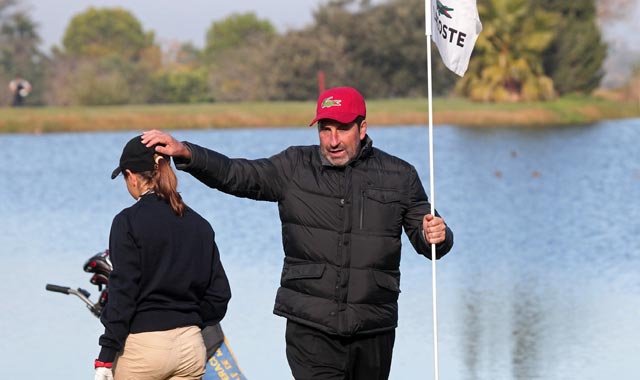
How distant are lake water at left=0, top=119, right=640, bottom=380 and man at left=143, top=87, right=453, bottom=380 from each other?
3.32 metres

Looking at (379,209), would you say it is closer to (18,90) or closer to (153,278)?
(153,278)

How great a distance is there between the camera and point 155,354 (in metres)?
5.05

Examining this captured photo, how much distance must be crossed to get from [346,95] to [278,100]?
7878cm

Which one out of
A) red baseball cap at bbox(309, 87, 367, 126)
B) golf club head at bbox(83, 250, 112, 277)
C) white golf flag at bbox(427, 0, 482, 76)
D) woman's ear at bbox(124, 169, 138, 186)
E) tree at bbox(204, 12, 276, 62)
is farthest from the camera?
tree at bbox(204, 12, 276, 62)

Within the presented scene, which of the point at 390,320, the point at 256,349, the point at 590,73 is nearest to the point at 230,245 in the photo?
the point at 256,349

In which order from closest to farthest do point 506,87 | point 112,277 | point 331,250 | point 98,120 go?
point 112,277
point 331,250
point 98,120
point 506,87

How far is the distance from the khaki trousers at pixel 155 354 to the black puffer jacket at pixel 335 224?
21.0 inches

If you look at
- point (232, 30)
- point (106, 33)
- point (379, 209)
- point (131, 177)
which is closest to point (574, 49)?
point (106, 33)

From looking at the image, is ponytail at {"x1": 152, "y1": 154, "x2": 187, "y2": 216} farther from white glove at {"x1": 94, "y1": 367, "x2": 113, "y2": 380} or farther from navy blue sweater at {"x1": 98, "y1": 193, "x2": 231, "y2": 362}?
white glove at {"x1": 94, "y1": 367, "x2": 113, "y2": 380}

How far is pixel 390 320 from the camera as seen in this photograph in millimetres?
5539

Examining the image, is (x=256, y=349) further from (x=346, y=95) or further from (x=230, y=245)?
(x=230, y=245)

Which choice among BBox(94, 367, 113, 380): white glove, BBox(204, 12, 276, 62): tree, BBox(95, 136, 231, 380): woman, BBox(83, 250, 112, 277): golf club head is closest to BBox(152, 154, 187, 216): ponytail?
BBox(95, 136, 231, 380): woman

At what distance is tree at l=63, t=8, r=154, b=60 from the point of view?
124 meters

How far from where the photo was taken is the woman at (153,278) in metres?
4.96
